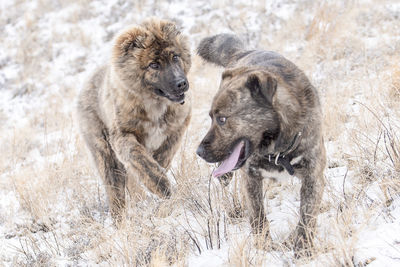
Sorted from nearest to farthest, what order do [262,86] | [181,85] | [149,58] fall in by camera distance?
[262,86] → [181,85] → [149,58]

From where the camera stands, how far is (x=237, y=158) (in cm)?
346

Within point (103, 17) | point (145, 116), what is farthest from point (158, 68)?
point (103, 17)

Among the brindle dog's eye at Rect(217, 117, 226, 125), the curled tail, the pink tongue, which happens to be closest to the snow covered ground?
the pink tongue

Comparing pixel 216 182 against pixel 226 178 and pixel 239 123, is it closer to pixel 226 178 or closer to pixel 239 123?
pixel 226 178

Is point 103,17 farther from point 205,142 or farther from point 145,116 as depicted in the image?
point 205,142

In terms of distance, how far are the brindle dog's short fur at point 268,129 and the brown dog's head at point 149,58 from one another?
1.31 meters

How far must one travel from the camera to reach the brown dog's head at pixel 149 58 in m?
4.89

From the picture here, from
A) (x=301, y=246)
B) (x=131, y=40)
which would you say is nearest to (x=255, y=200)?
(x=301, y=246)

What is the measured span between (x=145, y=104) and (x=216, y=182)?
1210 millimetres

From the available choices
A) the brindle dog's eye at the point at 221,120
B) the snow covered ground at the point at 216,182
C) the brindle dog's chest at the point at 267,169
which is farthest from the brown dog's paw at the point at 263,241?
the brindle dog's eye at the point at 221,120

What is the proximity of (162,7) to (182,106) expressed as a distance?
31.8ft

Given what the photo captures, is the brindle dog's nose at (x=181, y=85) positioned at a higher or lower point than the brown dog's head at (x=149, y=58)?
lower

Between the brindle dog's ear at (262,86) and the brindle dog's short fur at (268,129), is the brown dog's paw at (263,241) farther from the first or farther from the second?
the brindle dog's ear at (262,86)

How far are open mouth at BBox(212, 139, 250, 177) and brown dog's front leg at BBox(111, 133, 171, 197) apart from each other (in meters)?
1.31
